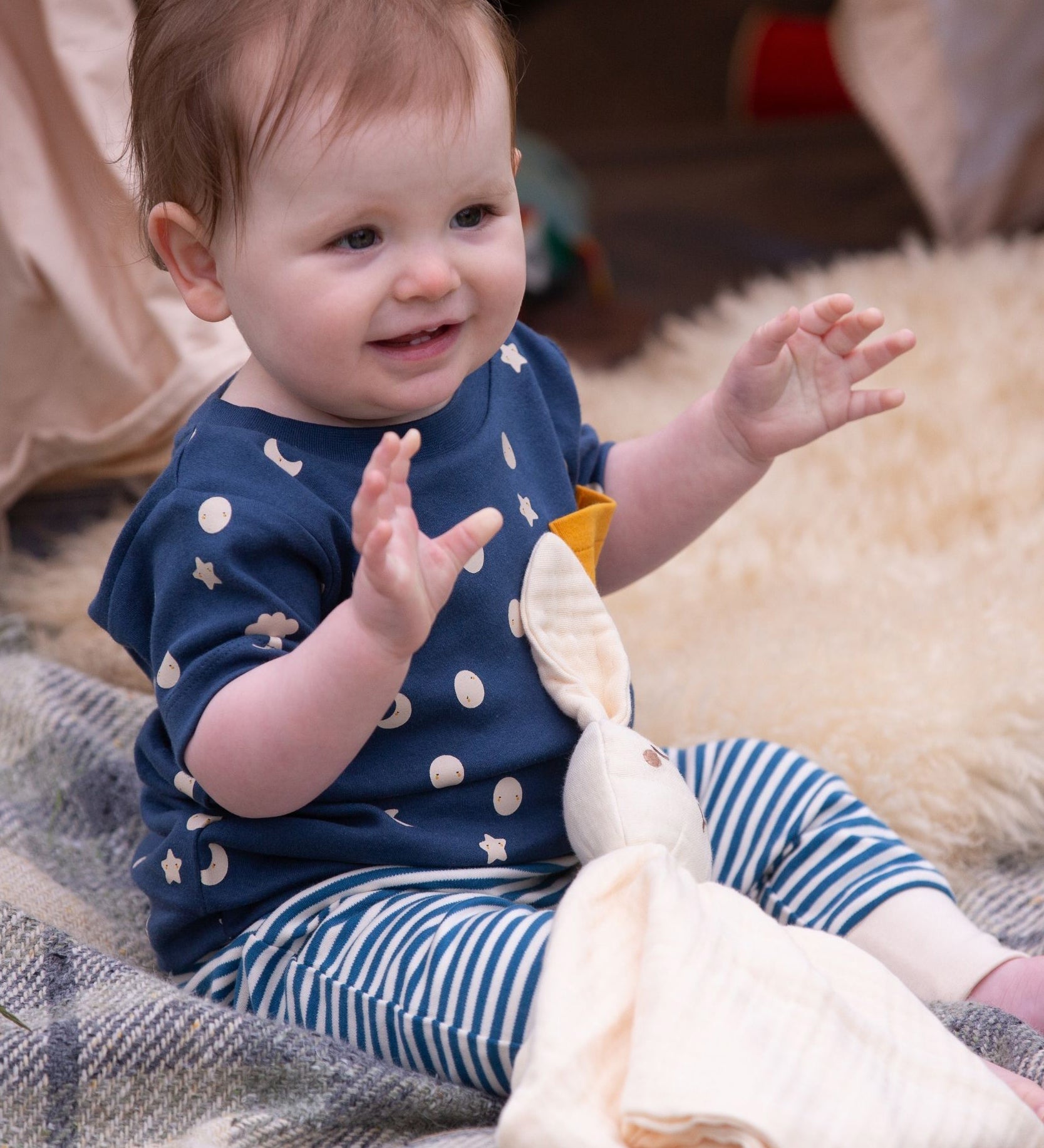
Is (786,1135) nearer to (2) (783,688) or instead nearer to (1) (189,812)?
(1) (189,812)

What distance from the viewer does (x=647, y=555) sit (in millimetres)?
923

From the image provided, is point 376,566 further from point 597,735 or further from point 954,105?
point 954,105

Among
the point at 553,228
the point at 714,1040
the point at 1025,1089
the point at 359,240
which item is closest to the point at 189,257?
the point at 359,240

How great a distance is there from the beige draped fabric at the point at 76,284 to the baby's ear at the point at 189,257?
1.29 feet

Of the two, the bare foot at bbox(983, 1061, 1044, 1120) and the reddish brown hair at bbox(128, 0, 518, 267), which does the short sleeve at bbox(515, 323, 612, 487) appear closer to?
the reddish brown hair at bbox(128, 0, 518, 267)

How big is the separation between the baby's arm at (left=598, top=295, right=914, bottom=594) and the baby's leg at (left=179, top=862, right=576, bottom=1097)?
238 mm

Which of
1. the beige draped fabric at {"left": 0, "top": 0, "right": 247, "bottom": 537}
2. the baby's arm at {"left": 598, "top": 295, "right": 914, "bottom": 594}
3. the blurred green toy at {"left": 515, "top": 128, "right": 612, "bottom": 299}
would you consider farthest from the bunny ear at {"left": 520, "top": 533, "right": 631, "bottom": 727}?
the blurred green toy at {"left": 515, "top": 128, "right": 612, "bottom": 299}

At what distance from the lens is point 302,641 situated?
27.8 inches

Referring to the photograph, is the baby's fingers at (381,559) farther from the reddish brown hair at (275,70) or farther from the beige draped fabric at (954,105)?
the beige draped fabric at (954,105)

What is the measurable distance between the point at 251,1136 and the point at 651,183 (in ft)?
7.31

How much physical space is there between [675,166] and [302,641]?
7.13 ft

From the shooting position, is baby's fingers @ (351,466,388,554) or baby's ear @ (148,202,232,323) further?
baby's ear @ (148,202,232,323)

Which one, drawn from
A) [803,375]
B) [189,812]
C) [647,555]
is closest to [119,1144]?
[189,812]

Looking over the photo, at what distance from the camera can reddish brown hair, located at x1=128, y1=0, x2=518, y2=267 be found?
663mm
